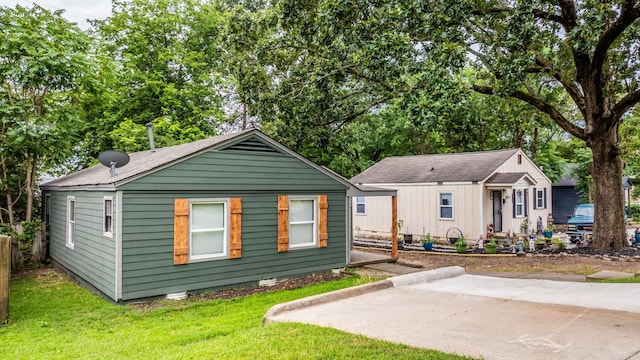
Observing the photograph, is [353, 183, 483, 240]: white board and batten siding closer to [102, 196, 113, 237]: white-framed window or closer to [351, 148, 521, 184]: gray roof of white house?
[351, 148, 521, 184]: gray roof of white house

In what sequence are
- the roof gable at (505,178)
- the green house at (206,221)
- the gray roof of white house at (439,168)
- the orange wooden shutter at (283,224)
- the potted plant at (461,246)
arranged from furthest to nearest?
the gray roof of white house at (439,168)
the roof gable at (505,178)
the potted plant at (461,246)
the orange wooden shutter at (283,224)
the green house at (206,221)

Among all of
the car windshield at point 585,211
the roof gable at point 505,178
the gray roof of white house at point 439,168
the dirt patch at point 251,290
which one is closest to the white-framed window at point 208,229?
the dirt patch at point 251,290

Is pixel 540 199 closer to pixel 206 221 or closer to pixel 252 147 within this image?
pixel 252 147

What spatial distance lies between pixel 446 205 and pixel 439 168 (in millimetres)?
1961

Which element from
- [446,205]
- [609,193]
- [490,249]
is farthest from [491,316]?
[446,205]

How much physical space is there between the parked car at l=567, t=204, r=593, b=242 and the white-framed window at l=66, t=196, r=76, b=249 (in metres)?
17.8

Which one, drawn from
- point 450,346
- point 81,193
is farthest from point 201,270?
point 450,346

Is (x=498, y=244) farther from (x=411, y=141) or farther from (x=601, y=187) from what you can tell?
(x=411, y=141)

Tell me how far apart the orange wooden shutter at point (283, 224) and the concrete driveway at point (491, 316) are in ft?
10.2

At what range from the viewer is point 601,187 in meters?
13.9

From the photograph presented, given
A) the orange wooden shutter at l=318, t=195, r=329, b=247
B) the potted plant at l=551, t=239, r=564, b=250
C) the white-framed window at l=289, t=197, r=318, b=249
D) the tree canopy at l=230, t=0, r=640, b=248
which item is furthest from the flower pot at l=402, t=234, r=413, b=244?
the white-framed window at l=289, t=197, r=318, b=249

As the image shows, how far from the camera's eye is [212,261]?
9.10m

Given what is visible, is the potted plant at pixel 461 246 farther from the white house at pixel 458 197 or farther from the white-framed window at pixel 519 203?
the white-framed window at pixel 519 203

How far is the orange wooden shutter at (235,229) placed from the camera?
9.34 meters
